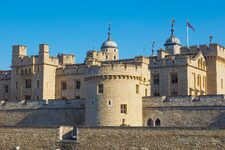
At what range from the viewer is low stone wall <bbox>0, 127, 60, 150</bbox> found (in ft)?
134

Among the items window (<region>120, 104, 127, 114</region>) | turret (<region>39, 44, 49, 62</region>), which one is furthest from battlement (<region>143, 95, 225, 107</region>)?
turret (<region>39, 44, 49, 62</region>)

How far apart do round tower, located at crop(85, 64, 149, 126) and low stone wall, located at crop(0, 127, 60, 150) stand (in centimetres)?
387

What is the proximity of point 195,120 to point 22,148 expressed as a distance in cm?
1523

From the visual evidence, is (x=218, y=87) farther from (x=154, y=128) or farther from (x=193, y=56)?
(x=154, y=128)

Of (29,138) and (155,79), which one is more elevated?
(155,79)

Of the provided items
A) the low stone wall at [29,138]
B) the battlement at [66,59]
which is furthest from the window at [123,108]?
the battlement at [66,59]

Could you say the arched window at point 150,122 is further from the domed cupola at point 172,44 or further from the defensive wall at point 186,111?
the domed cupola at point 172,44

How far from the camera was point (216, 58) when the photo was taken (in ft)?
181

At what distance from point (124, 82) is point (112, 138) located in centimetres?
653

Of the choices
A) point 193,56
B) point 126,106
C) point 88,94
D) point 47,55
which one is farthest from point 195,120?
point 47,55

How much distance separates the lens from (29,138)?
42.4m

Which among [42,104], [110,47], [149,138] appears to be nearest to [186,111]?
[149,138]

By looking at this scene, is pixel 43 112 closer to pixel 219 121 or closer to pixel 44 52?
pixel 44 52

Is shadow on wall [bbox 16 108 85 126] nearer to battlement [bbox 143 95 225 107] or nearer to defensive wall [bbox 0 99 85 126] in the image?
defensive wall [bbox 0 99 85 126]
